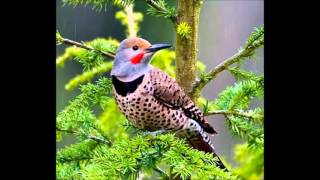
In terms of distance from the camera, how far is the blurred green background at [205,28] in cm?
168

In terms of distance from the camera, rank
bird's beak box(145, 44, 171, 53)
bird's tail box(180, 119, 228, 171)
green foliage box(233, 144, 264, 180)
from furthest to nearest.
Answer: green foliage box(233, 144, 264, 180) < bird's tail box(180, 119, 228, 171) < bird's beak box(145, 44, 171, 53)

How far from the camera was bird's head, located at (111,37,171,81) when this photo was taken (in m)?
1.66

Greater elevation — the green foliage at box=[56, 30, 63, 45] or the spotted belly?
the green foliage at box=[56, 30, 63, 45]

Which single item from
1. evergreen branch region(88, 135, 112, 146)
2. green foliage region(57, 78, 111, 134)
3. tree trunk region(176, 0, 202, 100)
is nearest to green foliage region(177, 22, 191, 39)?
tree trunk region(176, 0, 202, 100)

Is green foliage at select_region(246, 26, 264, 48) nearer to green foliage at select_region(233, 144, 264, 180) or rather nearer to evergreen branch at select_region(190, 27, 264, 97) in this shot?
evergreen branch at select_region(190, 27, 264, 97)

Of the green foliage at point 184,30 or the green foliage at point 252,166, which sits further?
the green foliage at point 252,166

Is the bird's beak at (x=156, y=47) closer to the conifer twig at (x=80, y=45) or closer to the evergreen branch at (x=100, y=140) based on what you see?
the conifer twig at (x=80, y=45)

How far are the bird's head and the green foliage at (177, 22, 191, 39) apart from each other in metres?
0.08

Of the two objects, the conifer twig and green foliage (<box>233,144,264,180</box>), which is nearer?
the conifer twig

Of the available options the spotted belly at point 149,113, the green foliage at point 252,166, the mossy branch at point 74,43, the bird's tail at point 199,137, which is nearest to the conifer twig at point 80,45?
the mossy branch at point 74,43

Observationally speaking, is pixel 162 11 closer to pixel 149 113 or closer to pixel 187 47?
pixel 187 47
